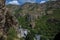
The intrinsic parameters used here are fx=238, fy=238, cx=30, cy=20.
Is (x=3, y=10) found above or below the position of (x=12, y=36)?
above

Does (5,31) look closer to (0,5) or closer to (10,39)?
(10,39)

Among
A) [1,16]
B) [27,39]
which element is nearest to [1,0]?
[1,16]

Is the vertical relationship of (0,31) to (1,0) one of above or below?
below

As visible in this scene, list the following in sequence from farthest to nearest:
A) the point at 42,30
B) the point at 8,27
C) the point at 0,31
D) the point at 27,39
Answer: the point at 42,30 < the point at 27,39 < the point at 8,27 < the point at 0,31

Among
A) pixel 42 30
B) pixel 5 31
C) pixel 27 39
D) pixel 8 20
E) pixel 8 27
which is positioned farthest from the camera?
pixel 42 30

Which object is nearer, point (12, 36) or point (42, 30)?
point (12, 36)

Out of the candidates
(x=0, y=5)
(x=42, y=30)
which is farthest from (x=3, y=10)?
(x=42, y=30)

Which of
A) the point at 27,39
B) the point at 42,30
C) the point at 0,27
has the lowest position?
the point at 42,30

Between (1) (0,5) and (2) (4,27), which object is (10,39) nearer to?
(2) (4,27)

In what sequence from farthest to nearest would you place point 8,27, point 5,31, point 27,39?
point 27,39 → point 8,27 → point 5,31
